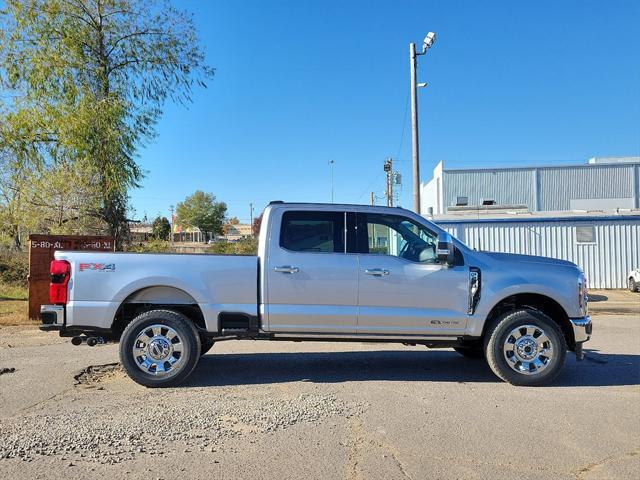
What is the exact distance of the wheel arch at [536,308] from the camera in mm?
6211

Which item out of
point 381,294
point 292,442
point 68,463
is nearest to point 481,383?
point 381,294

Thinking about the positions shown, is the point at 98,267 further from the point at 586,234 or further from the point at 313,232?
the point at 586,234

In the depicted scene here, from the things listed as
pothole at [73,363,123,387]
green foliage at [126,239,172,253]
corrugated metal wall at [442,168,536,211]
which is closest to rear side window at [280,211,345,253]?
pothole at [73,363,123,387]

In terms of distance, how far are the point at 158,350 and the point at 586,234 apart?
1913cm

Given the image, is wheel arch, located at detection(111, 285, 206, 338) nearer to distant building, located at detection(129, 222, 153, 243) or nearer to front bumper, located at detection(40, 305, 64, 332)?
front bumper, located at detection(40, 305, 64, 332)

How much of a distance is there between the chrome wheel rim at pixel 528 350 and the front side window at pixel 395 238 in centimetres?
127

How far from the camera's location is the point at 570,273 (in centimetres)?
615

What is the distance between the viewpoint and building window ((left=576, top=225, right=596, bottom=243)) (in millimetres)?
20531

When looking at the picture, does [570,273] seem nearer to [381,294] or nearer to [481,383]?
[481,383]

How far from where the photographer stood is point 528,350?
603cm

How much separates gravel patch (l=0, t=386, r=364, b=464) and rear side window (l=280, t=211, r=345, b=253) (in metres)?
1.67

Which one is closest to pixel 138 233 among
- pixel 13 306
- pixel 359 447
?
pixel 13 306

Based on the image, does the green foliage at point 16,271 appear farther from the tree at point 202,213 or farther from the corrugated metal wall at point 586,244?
the tree at point 202,213

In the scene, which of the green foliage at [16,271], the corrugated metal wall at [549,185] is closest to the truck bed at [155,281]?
the green foliage at [16,271]
